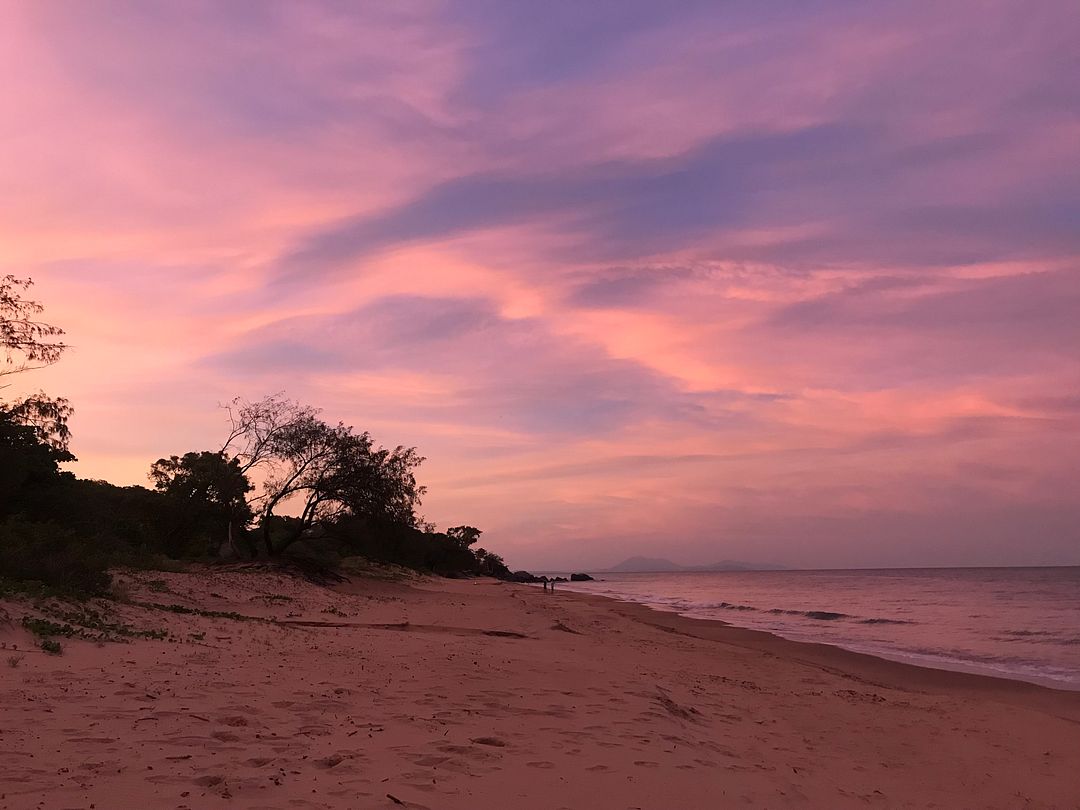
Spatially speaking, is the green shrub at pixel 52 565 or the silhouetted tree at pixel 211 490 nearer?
the green shrub at pixel 52 565

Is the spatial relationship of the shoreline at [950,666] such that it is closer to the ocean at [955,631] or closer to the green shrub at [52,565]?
the ocean at [955,631]

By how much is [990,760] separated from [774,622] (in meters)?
28.0

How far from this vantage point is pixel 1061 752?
10578mm

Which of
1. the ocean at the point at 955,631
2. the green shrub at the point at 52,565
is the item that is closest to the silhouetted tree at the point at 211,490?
the green shrub at the point at 52,565

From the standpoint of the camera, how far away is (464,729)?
306 inches

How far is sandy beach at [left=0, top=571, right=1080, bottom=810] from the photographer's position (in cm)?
573

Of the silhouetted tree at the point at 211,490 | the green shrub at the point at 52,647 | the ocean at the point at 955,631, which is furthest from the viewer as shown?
the silhouetted tree at the point at 211,490

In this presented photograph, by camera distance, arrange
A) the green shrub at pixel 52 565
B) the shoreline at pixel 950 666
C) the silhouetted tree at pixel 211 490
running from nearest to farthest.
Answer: the green shrub at pixel 52 565 → the shoreline at pixel 950 666 → the silhouetted tree at pixel 211 490

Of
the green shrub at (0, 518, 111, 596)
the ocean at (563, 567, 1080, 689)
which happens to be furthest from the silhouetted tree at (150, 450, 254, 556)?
the ocean at (563, 567, 1080, 689)

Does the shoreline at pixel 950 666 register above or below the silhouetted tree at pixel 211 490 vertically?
below

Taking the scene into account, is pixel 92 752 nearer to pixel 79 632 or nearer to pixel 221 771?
pixel 221 771

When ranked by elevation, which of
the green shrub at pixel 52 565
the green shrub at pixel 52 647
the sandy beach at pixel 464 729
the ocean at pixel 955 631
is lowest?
the ocean at pixel 955 631

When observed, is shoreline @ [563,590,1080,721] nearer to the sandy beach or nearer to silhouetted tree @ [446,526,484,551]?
the sandy beach

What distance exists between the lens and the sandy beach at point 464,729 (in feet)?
18.8
